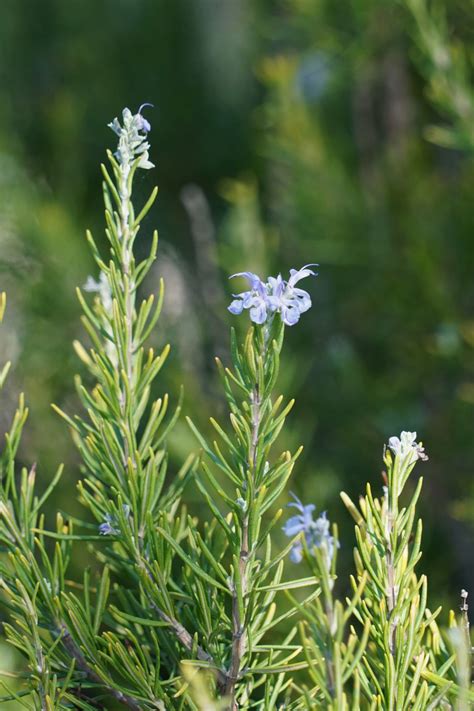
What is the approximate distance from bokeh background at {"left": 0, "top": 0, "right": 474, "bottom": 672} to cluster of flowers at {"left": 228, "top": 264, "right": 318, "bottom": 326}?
15.5 inches

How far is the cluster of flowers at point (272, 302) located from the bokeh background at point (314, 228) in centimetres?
39

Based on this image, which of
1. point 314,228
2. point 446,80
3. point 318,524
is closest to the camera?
point 318,524

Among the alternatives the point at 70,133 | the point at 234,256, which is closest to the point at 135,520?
the point at 234,256

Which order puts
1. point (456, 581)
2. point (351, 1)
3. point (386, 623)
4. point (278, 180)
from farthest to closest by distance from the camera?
point (278, 180) → point (456, 581) → point (351, 1) → point (386, 623)

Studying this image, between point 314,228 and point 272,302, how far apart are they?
1.97 ft

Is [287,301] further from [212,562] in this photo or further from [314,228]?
[314,228]

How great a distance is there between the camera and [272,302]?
26 centimetres

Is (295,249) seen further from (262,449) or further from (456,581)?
(262,449)

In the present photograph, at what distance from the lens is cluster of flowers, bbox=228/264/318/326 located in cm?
25

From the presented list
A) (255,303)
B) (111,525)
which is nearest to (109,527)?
(111,525)

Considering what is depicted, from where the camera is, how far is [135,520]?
0.29 metres

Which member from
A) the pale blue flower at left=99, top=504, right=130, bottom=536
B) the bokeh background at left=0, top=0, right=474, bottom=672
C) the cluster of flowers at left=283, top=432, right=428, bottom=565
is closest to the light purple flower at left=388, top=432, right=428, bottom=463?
the cluster of flowers at left=283, top=432, right=428, bottom=565

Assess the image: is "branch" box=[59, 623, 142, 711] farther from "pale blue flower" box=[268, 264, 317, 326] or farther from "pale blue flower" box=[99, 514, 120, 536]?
"pale blue flower" box=[268, 264, 317, 326]

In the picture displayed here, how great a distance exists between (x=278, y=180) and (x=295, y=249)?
11cm
